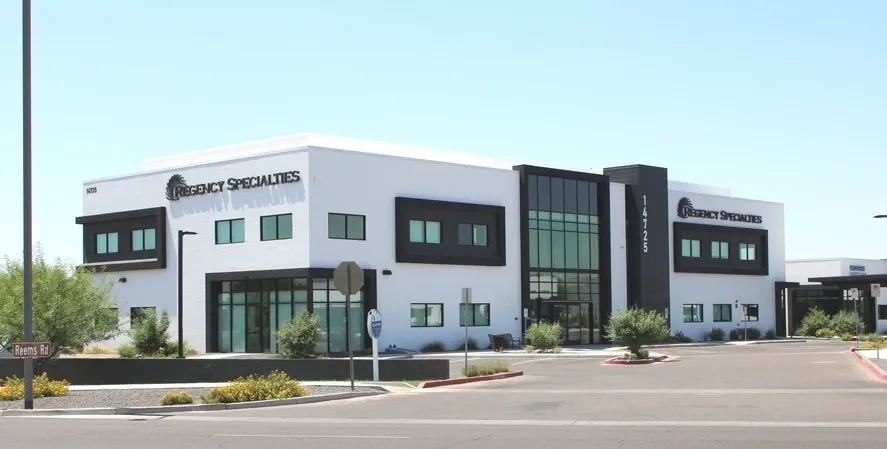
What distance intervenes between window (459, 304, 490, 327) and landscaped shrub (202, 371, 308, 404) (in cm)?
2488

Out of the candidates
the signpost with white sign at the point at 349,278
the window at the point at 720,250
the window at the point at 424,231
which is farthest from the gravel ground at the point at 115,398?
the window at the point at 720,250

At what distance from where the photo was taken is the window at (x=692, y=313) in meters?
60.2

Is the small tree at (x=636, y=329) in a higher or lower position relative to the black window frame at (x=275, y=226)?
lower

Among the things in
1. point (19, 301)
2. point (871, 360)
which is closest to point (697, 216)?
point (871, 360)

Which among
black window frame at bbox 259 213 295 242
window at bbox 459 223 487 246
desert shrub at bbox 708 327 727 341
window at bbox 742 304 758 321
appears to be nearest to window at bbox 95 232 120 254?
black window frame at bbox 259 213 295 242

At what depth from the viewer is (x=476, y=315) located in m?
48.8

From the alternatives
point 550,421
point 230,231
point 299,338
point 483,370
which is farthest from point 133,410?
point 230,231

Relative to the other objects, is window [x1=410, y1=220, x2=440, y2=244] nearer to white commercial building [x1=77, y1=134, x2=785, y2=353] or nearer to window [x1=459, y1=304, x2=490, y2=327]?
white commercial building [x1=77, y1=134, x2=785, y2=353]

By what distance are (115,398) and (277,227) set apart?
20909mm

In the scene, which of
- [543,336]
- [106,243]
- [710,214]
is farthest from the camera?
[710,214]

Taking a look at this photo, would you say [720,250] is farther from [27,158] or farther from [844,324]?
[27,158]

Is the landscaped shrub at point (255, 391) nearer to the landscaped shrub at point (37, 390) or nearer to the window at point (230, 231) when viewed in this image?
the landscaped shrub at point (37, 390)

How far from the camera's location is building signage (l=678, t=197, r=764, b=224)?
6003 cm

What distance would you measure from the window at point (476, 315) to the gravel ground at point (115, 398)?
22.9 m
